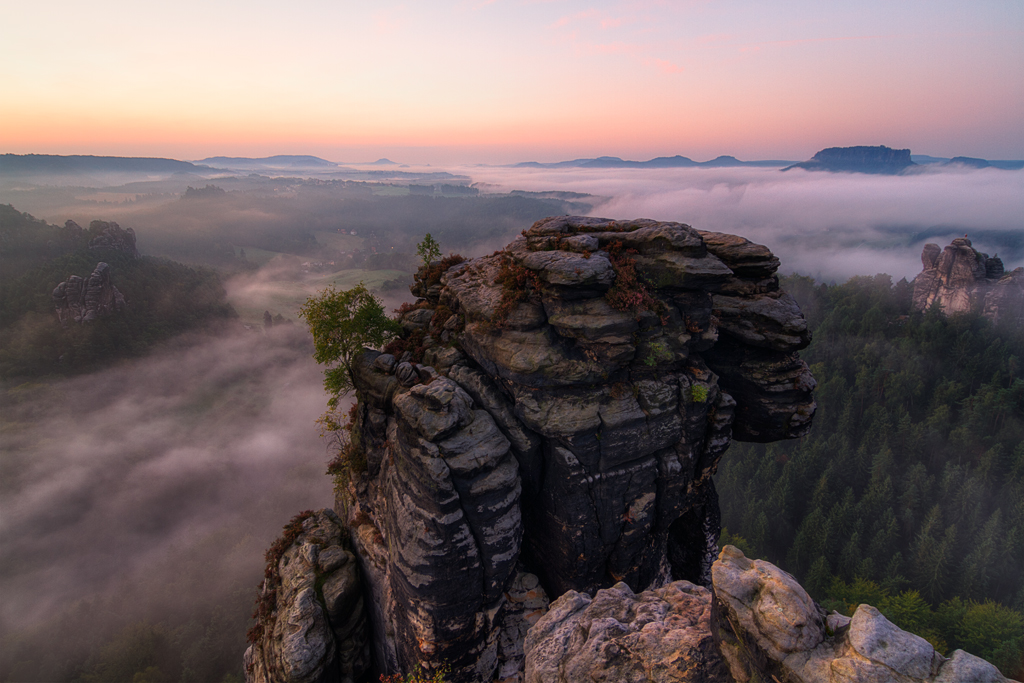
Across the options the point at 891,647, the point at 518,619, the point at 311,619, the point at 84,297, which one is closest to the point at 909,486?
the point at 518,619

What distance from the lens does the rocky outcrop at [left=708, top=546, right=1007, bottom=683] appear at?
8461 millimetres

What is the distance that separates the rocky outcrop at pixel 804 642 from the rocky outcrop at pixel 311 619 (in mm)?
18183

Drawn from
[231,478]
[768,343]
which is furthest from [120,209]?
[768,343]

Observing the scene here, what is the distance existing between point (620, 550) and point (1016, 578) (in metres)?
68.7

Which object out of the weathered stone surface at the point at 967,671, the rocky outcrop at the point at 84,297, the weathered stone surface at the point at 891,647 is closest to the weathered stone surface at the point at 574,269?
the weathered stone surface at the point at 891,647

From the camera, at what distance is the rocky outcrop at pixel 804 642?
27.8 feet

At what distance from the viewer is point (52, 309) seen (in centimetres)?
8962

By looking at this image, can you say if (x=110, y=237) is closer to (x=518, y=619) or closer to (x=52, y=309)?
(x=52, y=309)

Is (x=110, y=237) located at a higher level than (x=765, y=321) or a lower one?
higher

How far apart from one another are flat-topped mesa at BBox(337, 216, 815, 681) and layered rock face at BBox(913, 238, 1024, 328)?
5033 inches

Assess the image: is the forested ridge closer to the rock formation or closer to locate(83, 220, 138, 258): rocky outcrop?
the rock formation

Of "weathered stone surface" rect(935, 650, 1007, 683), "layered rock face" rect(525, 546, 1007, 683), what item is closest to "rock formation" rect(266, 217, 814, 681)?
"layered rock face" rect(525, 546, 1007, 683)

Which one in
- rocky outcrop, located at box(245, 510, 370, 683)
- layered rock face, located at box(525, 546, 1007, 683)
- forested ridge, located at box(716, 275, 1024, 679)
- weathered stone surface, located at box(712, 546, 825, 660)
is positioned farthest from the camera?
forested ridge, located at box(716, 275, 1024, 679)

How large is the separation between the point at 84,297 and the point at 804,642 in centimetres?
13147
